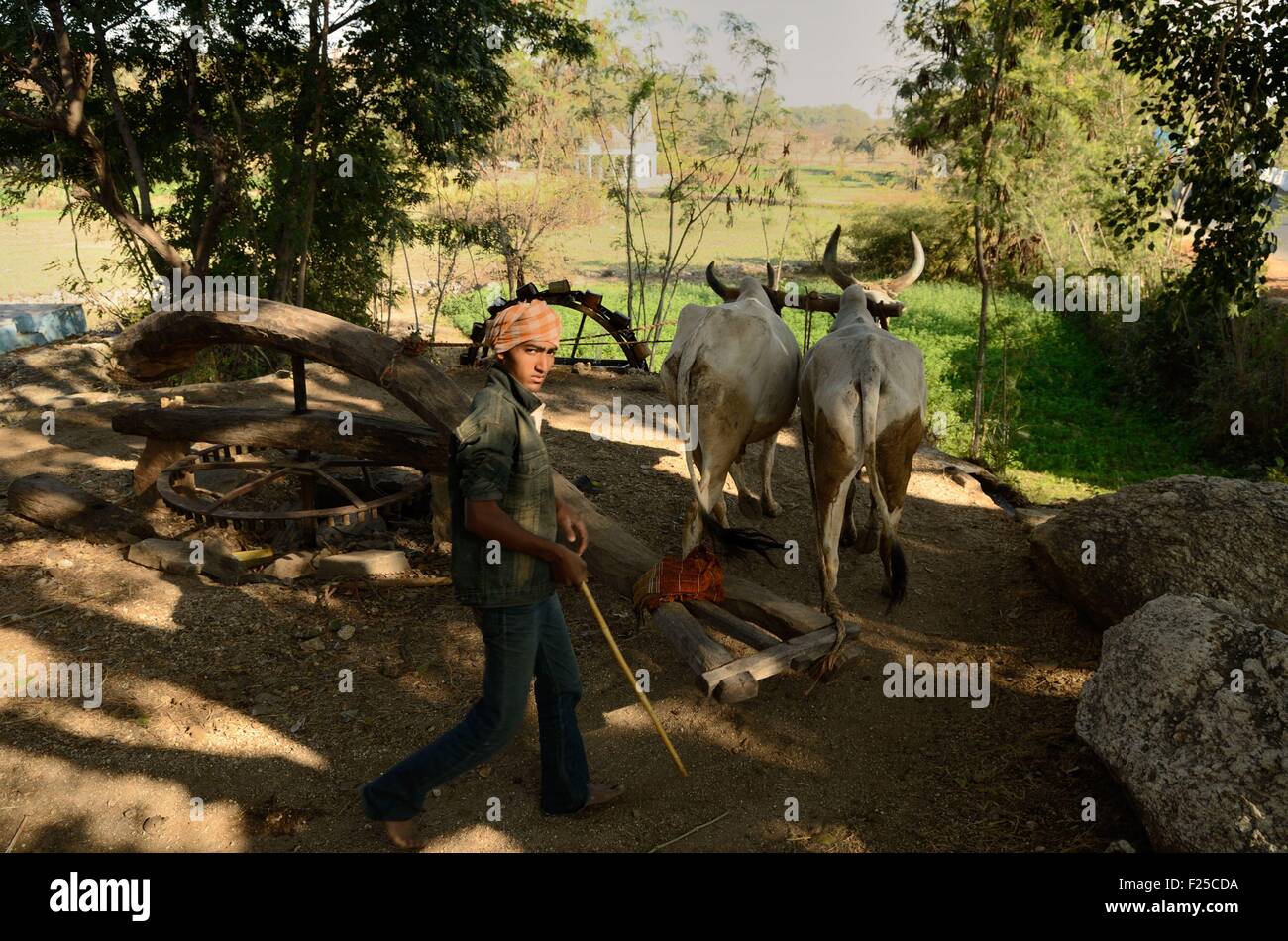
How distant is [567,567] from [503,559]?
216 millimetres

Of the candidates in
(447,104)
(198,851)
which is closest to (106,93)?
(447,104)

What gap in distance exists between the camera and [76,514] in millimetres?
5754

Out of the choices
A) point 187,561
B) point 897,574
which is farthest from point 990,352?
point 187,561

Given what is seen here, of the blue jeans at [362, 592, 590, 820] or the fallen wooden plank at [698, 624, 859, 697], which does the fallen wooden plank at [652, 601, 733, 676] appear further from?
the blue jeans at [362, 592, 590, 820]

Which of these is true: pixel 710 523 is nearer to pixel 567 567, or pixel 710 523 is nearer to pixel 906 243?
pixel 567 567

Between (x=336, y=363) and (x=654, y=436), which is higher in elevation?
(x=336, y=363)

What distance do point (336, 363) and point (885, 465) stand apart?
3.28m

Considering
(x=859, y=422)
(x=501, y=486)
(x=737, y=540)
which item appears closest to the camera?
(x=501, y=486)

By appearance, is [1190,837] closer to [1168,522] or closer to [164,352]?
[1168,522]

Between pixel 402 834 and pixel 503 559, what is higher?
pixel 503 559

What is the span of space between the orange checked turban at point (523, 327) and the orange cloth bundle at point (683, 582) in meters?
1.84

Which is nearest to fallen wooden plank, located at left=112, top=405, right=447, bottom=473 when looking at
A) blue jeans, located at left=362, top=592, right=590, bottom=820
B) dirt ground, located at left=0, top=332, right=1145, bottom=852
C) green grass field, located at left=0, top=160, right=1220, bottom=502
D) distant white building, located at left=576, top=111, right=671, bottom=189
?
dirt ground, located at left=0, top=332, right=1145, bottom=852

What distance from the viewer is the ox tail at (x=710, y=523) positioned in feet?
17.7

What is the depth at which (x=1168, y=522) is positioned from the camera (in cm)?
485
